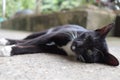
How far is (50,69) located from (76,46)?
0.30m

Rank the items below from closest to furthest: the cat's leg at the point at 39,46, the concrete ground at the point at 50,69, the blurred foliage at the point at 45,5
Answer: the concrete ground at the point at 50,69 → the cat's leg at the point at 39,46 → the blurred foliage at the point at 45,5

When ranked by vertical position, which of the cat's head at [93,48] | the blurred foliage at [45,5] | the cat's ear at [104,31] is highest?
the cat's ear at [104,31]

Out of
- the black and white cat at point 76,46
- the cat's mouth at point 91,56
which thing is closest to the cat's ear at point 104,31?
the black and white cat at point 76,46

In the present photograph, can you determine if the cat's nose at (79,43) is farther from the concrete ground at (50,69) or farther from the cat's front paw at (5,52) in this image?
the cat's front paw at (5,52)

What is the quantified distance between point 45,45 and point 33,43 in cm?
12

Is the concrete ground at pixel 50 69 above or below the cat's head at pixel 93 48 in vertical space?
below

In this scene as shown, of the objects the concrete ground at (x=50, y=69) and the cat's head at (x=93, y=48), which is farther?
the cat's head at (x=93, y=48)

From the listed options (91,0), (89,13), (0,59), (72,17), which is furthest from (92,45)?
(91,0)

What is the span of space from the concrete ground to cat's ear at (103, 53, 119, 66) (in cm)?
4

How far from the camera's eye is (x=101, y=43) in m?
2.02

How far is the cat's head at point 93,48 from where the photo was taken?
6.50ft

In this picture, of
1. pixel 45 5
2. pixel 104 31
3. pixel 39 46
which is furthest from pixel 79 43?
pixel 45 5

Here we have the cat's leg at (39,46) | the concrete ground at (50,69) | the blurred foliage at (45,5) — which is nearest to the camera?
the concrete ground at (50,69)

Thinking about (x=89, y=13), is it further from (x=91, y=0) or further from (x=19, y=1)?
(x=19, y=1)
